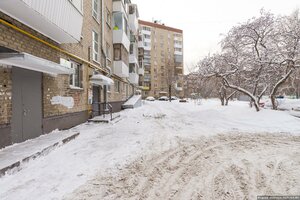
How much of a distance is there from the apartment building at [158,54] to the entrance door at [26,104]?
188ft

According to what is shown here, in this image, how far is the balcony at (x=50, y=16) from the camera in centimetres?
488

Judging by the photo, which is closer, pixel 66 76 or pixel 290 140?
pixel 290 140

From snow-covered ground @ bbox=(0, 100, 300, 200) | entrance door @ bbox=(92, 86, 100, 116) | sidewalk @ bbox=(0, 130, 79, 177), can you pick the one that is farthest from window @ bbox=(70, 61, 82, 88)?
sidewalk @ bbox=(0, 130, 79, 177)

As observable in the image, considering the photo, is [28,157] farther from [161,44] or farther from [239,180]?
[161,44]

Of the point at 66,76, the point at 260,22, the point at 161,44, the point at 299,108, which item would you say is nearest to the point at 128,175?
the point at 66,76

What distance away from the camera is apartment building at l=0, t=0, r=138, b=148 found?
506 cm

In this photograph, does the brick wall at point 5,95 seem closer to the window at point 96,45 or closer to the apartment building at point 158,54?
the window at point 96,45

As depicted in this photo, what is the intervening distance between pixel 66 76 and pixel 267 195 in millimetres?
8488

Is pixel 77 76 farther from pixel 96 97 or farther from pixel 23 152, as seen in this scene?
pixel 23 152

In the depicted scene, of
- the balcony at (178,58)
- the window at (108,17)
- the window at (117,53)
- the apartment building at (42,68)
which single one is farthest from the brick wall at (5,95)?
the balcony at (178,58)

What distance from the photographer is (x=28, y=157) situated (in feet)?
14.0

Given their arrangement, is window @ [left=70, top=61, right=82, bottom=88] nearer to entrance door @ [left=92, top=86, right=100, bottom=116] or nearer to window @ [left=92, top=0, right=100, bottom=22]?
entrance door @ [left=92, top=86, right=100, bottom=116]

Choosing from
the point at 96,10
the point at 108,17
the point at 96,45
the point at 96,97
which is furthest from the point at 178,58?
the point at 96,97

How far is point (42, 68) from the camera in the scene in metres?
5.99
